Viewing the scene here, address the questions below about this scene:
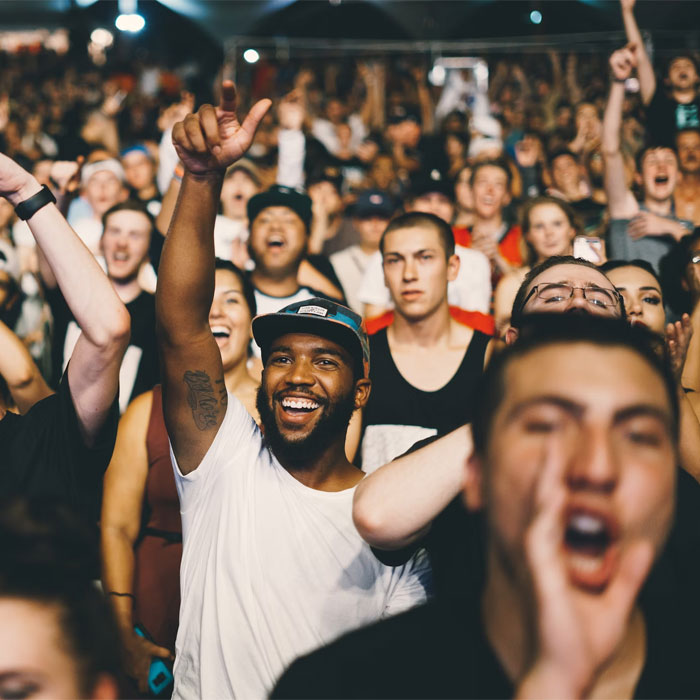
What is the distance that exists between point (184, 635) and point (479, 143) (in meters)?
6.75

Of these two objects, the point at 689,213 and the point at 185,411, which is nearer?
the point at 185,411

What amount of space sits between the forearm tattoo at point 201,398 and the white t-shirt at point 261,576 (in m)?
0.06

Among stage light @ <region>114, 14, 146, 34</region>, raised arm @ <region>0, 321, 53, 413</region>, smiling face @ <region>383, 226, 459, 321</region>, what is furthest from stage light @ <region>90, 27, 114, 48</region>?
raised arm @ <region>0, 321, 53, 413</region>

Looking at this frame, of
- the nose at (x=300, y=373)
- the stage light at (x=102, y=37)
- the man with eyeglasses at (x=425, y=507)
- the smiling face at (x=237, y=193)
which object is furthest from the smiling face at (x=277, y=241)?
the stage light at (x=102, y=37)

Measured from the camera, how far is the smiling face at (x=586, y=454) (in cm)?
118

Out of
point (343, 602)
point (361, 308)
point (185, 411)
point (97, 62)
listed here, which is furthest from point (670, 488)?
point (97, 62)

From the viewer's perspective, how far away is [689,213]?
5434 millimetres

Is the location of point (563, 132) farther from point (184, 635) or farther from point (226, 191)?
point (184, 635)

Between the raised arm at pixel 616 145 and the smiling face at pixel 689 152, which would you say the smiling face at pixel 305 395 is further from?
the smiling face at pixel 689 152

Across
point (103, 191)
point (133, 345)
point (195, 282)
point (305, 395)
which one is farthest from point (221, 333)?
point (103, 191)

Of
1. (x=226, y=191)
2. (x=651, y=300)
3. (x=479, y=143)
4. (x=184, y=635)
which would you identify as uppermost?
(x=479, y=143)

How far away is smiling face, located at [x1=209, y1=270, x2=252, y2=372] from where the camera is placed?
12.2 ft

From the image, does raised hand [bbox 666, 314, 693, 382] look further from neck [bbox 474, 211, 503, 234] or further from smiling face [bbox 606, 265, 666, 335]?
neck [bbox 474, 211, 503, 234]

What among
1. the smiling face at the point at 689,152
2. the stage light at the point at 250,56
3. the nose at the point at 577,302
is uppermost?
the stage light at the point at 250,56
